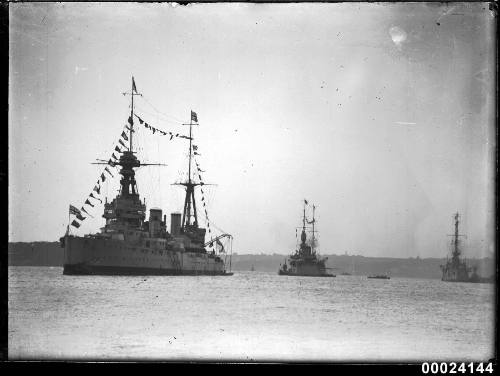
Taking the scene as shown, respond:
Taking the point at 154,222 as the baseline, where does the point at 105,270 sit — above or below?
below

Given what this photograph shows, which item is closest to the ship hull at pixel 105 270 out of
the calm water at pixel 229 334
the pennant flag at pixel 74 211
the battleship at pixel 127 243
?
the battleship at pixel 127 243

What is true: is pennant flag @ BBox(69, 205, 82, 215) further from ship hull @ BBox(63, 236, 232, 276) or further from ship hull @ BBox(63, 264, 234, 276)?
ship hull @ BBox(63, 264, 234, 276)

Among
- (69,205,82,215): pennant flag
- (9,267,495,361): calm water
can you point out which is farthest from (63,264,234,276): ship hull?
(9,267,495,361): calm water

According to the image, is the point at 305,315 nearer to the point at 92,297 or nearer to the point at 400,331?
the point at 400,331

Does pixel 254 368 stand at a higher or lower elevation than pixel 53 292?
higher

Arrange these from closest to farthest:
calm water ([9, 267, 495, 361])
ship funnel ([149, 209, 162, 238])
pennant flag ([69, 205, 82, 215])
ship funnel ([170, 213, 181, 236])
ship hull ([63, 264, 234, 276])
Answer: calm water ([9, 267, 495, 361]) → pennant flag ([69, 205, 82, 215]) → ship hull ([63, 264, 234, 276]) → ship funnel ([149, 209, 162, 238]) → ship funnel ([170, 213, 181, 236])

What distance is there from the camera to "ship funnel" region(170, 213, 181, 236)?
5794 cm

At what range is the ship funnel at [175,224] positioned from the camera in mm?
57938

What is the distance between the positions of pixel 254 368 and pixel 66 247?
132ft

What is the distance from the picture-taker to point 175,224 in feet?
192

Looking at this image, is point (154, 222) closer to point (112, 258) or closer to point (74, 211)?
point (112, 258)

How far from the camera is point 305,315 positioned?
859 inches

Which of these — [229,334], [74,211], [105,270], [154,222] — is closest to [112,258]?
[105,270]
